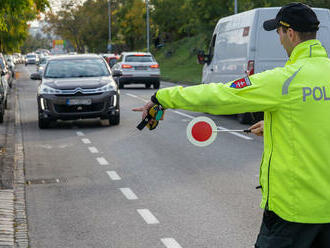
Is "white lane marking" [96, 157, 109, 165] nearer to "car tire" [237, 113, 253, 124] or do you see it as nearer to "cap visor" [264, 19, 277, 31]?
"car tire" [237, 113, 253, 124]

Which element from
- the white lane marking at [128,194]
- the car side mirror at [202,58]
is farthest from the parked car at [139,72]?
the white lane marking at [128,194]

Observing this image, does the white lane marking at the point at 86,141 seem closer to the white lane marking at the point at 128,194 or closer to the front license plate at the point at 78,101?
the front license plate at the point at 78,101

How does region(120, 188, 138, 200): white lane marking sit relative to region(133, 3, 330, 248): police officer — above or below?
below

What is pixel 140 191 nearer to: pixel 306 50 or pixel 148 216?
pixel 148 216

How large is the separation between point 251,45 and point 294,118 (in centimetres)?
1231

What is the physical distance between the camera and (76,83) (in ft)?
51.8

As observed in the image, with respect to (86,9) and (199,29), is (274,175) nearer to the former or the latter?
(199,29)

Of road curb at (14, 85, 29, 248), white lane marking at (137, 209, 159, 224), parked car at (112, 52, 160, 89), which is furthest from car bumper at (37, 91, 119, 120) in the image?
parked car at (112, 52, 160, 89)

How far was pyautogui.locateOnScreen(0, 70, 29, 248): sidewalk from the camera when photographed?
251 inches

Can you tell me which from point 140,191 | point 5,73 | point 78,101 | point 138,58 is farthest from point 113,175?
point 138,58

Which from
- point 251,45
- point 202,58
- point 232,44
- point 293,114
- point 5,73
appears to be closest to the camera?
point 293,114

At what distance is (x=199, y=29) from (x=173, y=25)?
1273 inches

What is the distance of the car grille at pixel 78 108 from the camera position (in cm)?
1567

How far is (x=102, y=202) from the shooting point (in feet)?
25.9
